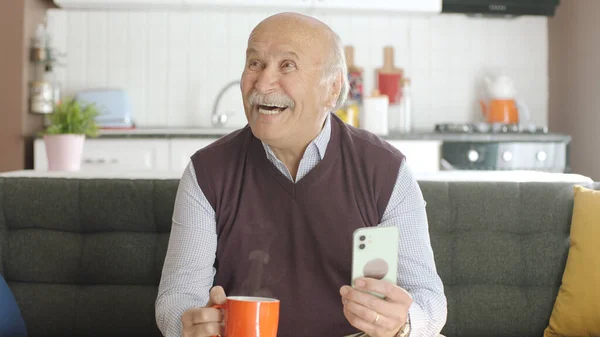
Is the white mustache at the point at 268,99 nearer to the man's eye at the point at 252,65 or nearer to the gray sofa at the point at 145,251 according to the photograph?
the man's eye at the point at 252,65

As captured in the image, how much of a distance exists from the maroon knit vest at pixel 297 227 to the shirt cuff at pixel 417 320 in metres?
0.19

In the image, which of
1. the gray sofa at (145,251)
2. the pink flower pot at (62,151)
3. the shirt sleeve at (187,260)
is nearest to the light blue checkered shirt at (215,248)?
the shirt sleeve at (187,260)

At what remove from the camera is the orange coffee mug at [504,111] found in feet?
15.1

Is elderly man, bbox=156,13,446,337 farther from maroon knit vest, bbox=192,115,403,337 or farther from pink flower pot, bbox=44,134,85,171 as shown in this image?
pink flower pot, bbox=44,134,85,171

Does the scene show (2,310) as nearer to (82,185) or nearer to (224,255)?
(82,185)

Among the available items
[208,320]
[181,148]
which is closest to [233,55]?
[181,148]

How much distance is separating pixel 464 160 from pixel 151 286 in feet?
8.23

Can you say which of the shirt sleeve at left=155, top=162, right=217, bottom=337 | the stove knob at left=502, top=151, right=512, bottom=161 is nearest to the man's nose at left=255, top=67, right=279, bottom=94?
the shirt sleeve at left=155, top=162, right=217, bottom=337

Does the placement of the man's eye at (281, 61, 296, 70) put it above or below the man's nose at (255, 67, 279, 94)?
above

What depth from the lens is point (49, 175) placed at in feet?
7.18

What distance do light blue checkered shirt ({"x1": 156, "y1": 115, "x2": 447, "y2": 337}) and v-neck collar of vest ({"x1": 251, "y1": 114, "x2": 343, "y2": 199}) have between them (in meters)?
0.01

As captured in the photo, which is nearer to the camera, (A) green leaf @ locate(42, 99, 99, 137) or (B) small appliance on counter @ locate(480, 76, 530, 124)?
(A) green leaf @ locate(42, 99, 99, 137)

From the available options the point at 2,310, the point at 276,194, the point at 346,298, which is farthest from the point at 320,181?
the point at 2,310

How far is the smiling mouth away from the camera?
5.00ft
